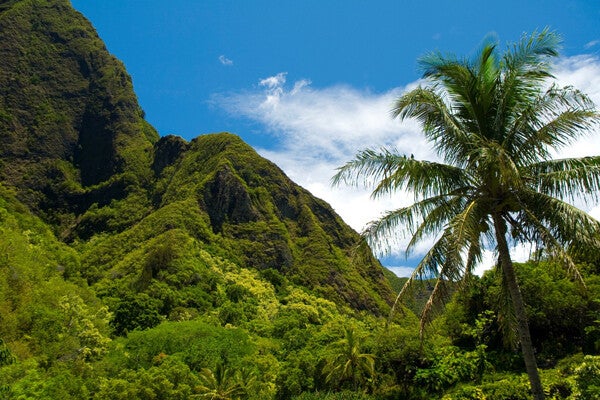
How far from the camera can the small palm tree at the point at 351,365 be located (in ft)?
107

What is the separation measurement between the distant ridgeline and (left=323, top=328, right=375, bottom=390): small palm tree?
139 feet

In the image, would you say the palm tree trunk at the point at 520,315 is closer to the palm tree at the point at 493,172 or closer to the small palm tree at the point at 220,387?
the palm tree at the point at 493,172

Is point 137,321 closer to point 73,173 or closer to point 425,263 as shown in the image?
point 425,263

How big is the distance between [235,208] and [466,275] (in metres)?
118

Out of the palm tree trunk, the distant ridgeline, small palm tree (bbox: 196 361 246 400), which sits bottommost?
small palm tree (bbox: 196 361 246 400)

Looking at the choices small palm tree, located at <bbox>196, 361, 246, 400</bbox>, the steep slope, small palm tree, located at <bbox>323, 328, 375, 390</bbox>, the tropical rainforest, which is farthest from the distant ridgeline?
small palm tree, located at <bbox>323, 328, 375, 390</bbox>

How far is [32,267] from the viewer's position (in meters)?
49.5

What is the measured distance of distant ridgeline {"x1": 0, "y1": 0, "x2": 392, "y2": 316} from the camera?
3935 inches

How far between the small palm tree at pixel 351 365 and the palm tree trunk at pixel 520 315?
22654mm

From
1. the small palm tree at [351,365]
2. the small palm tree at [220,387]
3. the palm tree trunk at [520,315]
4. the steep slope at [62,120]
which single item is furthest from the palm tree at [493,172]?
the steep slope at [62,120]

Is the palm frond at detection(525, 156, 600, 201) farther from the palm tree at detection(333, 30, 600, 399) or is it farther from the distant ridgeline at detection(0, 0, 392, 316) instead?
the distant ridgeline at detection(0, 0, 392, 316)

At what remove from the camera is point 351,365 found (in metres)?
33.9

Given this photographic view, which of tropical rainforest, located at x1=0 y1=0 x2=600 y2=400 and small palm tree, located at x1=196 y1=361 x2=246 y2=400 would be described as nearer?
tropical rainforest, located at x1=0 y1=0 x2=600 y2=400

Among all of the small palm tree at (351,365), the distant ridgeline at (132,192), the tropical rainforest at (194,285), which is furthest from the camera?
the distant ridgeline at (132,192)
